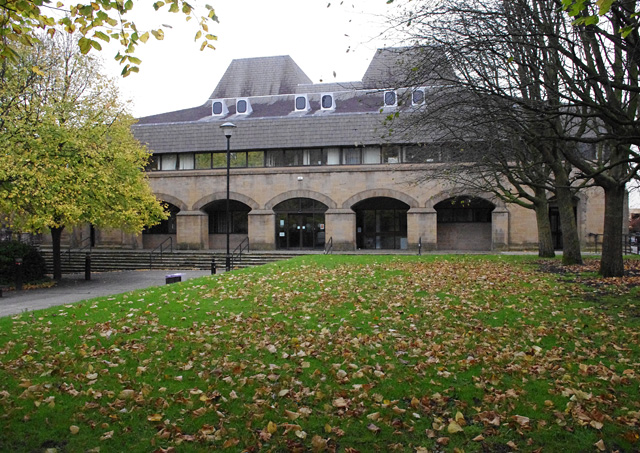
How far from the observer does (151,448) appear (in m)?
3.89

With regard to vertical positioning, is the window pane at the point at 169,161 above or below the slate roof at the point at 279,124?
A: below

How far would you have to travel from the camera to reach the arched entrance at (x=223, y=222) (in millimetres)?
31656

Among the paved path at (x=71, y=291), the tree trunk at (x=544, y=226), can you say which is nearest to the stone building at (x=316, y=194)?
the tree trunk at (x=544, y=226)

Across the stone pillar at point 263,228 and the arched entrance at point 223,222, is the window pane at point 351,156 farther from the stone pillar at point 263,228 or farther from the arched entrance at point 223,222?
the arched entrance at point 223,222

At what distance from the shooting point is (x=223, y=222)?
105ft

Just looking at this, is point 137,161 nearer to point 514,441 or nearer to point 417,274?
point 417,274

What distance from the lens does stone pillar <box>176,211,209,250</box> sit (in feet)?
98.7

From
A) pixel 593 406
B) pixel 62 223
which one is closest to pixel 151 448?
pixel 593 406

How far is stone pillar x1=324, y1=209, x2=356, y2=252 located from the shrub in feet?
49.8

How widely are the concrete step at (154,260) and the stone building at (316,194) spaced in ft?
9.60

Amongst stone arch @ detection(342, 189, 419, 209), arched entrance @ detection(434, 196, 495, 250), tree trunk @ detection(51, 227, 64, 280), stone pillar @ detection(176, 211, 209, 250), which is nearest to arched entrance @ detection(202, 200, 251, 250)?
stone pillar @ detection(176, 211, 209, 250)

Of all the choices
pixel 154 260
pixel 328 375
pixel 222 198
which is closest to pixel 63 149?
pixel 154 260

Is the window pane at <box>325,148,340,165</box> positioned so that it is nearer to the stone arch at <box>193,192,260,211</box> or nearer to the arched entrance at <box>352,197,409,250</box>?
the arched entrance at <box>352,197,409,250</box>

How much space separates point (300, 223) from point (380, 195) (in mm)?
5411
